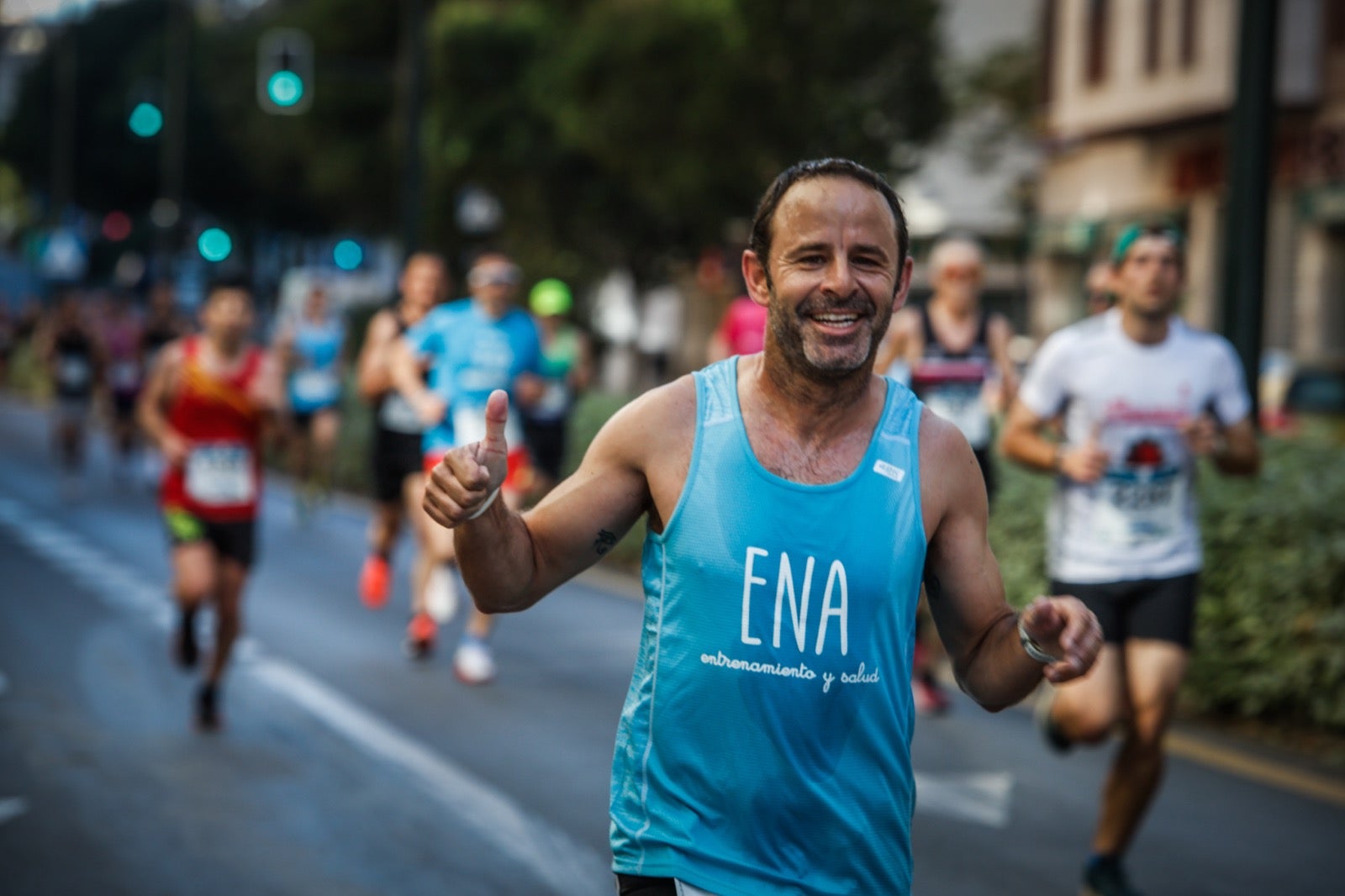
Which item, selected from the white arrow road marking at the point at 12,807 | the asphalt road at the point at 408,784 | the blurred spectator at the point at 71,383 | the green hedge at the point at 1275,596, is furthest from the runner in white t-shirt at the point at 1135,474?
the blurred spectator at the point at 71,383

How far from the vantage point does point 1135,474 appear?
6.04m

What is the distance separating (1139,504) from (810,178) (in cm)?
318

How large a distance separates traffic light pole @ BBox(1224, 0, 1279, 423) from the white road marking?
4547mm

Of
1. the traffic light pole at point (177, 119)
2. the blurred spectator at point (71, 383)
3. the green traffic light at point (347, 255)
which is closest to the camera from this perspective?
the blurred spectator at point (71, 383)

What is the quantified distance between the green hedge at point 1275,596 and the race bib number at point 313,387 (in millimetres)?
11184

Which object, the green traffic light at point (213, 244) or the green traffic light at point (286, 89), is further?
the green traffic light at point (213, 244)

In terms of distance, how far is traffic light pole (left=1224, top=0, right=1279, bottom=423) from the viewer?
9.63 m

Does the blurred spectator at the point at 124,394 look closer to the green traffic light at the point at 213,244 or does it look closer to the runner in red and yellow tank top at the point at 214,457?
the green traffic light at the point at 213,244

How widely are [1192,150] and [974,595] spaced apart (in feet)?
85.0

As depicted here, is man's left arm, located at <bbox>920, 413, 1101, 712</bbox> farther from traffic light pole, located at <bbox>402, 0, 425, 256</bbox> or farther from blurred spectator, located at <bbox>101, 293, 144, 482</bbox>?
blurred spectator, located at <bbox>101, 293, 144, 482</bbox>

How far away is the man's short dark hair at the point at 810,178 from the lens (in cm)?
316

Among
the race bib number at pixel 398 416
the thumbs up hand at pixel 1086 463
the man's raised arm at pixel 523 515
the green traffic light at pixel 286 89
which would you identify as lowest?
the race bib number at pixel 398 416

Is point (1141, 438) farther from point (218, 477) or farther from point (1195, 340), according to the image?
point (218, 477)

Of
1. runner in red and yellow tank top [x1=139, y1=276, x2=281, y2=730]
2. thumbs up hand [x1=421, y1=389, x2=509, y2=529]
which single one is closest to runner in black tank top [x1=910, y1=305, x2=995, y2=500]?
runner in red and yellow tank top [x1=139, y1=276, x2=281, y2=730]
